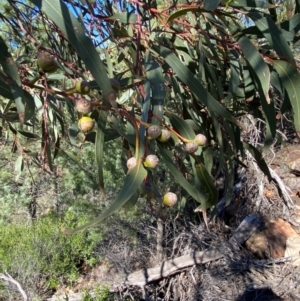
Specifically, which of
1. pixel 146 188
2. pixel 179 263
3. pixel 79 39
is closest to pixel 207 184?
pixel 146 188

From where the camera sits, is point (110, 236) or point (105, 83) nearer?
point (105, 83)

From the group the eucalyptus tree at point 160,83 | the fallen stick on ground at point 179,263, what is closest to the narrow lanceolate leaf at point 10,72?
the eucalyptus tree at point 160,83

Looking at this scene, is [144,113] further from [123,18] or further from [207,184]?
[123,18]

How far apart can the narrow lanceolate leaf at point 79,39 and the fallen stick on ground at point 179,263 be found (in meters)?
3.25

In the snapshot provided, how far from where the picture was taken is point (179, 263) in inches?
150

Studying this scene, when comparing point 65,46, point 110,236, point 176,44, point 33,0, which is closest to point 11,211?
point 110,236

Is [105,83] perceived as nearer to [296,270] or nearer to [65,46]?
[65,46]

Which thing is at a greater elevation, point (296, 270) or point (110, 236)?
point (110, 236)

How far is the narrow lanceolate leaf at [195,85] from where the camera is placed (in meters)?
0.96

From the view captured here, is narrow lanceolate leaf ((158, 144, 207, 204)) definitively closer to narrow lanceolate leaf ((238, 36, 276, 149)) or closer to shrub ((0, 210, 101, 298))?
narrow lanceolate leaf ((238, 36, 276, 149))

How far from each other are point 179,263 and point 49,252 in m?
1.44

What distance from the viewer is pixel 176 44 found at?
1.26 meters

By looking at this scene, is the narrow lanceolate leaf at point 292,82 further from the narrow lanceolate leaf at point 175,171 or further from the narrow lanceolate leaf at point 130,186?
the narrow lanceolate leaf at point 130,186

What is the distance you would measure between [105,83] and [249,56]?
1.37 ft
